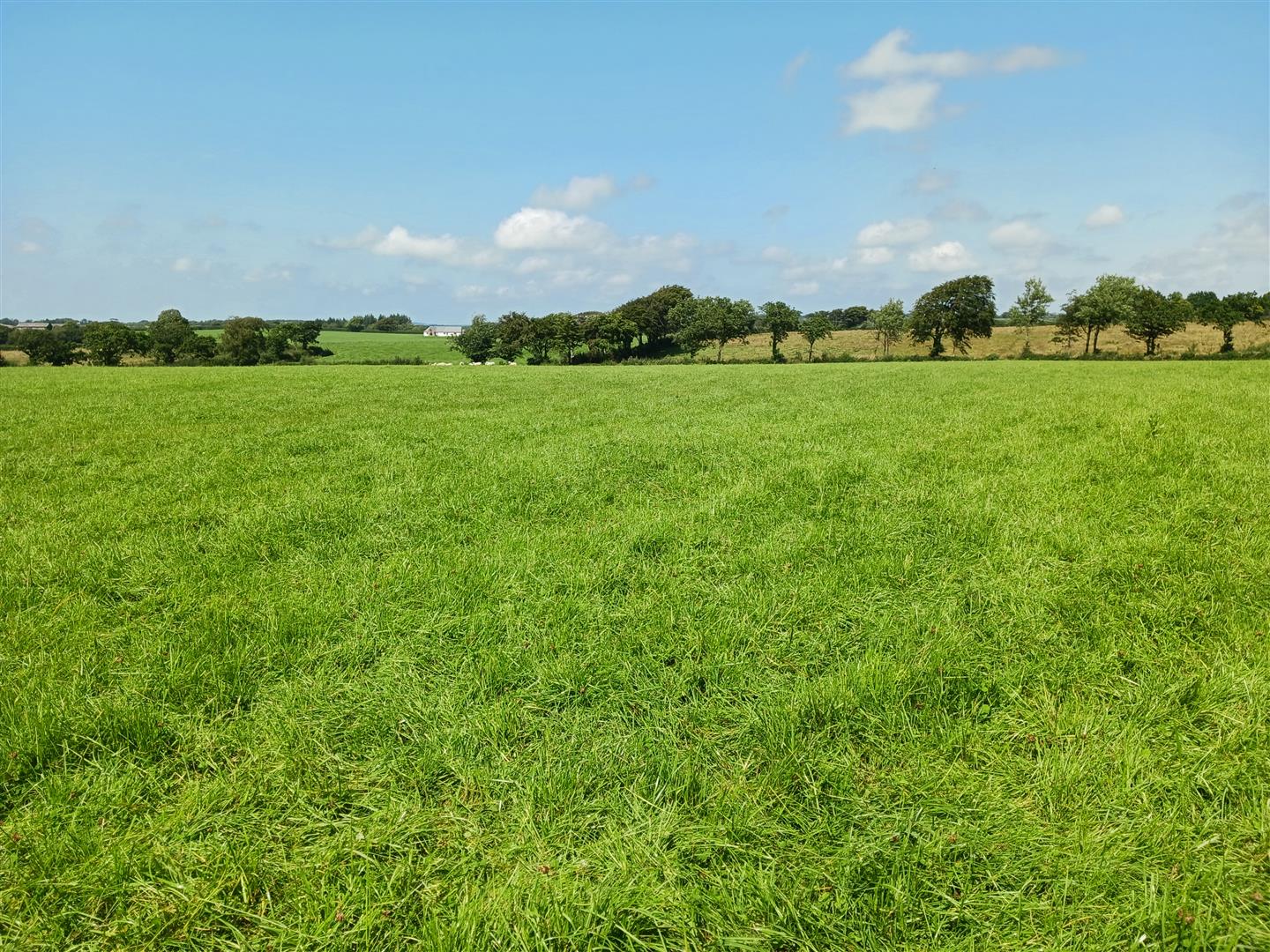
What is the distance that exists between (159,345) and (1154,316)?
15358 cm

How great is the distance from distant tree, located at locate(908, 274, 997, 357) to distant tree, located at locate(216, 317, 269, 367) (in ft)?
367

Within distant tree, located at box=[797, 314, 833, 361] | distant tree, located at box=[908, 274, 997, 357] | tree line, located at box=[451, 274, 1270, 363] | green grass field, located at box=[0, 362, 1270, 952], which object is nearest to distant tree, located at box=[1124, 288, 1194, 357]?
tree line, located at box=[451, 274, 1270, 363]

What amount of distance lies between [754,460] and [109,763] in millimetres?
8329

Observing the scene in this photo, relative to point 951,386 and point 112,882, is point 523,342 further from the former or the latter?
point 112,882

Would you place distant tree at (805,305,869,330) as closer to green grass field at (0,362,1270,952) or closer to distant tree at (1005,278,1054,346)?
distant tree at (1005,278,1054,346)

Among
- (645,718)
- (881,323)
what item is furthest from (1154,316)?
(645,718)

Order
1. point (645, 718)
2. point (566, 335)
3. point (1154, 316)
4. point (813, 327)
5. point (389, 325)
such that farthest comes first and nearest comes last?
point (389, 325)
point (566, 335)
point (813, 327)
point (1154, 316)
point (645, 718)

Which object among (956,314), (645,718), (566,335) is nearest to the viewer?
(645,718)

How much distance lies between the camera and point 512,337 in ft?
390

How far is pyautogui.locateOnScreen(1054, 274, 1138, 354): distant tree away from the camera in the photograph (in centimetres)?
7944

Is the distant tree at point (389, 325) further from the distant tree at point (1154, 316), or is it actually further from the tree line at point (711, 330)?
the distant tree at point (1154, 316)

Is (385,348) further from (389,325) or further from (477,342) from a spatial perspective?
(389,325)

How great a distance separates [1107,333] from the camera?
303 ft

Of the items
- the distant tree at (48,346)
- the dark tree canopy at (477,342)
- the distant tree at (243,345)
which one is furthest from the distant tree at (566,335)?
the distant tree at (48,346)
